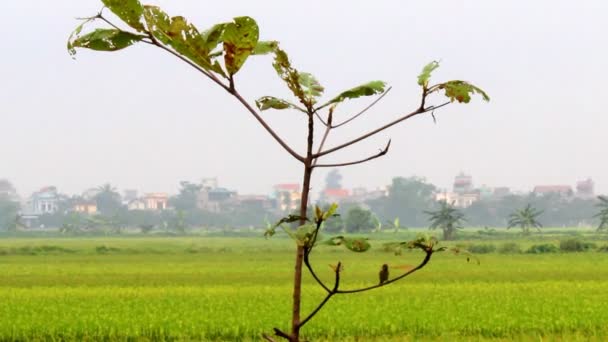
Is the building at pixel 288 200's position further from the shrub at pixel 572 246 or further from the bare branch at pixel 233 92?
the bare branch at pixel 233 92

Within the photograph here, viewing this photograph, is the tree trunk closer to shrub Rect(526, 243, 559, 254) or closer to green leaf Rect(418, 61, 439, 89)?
green leaf Rect(418, 61, 439, 89)

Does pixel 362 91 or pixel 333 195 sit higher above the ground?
pixel 333 195

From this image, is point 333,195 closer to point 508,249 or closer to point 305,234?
point 508,249

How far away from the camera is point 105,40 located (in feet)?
5.26

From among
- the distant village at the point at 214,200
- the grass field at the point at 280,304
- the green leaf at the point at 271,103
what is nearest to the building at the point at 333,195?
the distant village at the point at 214,200

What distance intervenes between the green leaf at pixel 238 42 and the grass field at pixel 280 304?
6759mm

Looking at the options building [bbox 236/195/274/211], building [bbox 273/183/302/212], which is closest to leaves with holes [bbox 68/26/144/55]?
building [bbox 273/183/302/212]

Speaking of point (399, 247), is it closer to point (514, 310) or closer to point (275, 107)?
point (275, 107)

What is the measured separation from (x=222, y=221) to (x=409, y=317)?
440 ft

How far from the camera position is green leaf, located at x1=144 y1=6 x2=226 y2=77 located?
5.12 feet

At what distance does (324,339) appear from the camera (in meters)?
13.4

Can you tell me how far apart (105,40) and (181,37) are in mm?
132

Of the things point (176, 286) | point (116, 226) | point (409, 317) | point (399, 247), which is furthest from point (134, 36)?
point (116, 226)

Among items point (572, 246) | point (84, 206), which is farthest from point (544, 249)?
point (84, 206)
